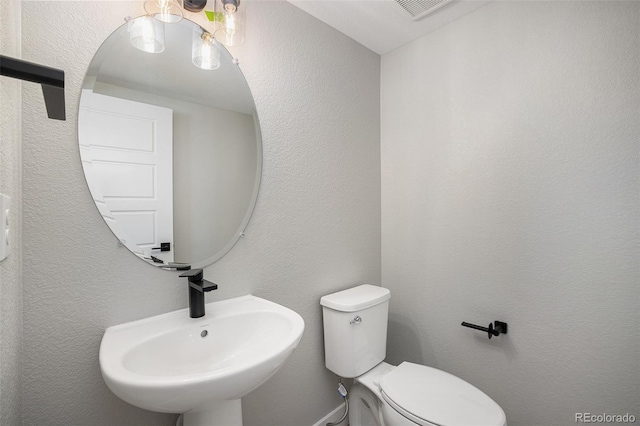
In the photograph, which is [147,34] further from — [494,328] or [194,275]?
[494,328]

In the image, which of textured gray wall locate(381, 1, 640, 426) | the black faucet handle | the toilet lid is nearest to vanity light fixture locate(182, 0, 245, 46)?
the black faucet handle

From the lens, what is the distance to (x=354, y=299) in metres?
1.54

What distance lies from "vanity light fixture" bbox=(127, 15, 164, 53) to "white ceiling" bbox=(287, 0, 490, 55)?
0.70m

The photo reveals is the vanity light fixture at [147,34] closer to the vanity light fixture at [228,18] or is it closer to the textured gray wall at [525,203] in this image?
the vanity light fixture at [228,18]

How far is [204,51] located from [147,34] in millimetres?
203

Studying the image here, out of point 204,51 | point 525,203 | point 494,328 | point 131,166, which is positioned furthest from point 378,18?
Result: point 494,328

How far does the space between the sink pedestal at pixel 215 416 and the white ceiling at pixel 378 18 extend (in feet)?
5.71

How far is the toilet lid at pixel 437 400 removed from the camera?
1116mm

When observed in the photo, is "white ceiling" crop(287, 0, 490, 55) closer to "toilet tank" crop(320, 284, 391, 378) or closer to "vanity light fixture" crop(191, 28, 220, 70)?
"vanity light fixture" crop(191, 28, 220, 70)

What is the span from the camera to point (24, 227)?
33.4 inches

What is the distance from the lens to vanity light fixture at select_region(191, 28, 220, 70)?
3.88 feet

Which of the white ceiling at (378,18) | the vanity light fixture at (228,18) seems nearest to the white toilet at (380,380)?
the vanity light fixture at (228,18)

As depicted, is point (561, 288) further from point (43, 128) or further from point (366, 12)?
point (43, 128)

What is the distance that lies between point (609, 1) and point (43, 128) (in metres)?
2.09
